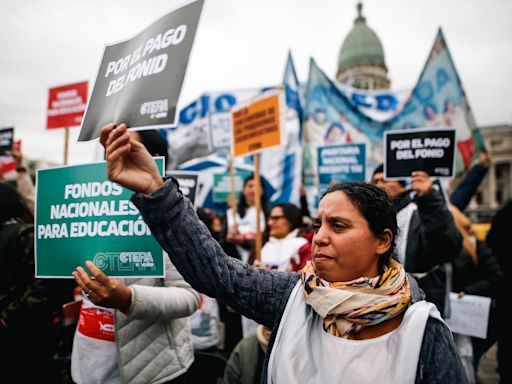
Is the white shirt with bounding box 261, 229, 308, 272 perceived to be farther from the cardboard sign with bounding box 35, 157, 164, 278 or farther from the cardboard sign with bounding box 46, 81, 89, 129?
the cardboard sign with bounding box 46, 81, 89, 129

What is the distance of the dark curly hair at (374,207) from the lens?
4.41ft

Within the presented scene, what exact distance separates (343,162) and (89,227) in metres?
3.97

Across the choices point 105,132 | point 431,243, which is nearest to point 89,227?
point 105,132

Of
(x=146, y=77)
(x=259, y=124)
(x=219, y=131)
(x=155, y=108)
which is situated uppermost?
(x=219, y=131)

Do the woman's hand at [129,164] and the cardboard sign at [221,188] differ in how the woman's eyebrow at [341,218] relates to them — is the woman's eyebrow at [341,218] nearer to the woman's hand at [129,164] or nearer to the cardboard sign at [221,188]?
the woman's hand at [129,164]

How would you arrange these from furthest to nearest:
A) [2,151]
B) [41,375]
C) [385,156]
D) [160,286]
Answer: [2,151] < [385,156] < [41,375] < [160,286]

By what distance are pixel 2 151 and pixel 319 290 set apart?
582 centimetres

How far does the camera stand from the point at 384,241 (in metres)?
1.39

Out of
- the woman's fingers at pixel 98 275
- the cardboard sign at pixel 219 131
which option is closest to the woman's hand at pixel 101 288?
the woman's fingers at pixel 98 275

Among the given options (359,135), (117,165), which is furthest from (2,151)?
(359,135)

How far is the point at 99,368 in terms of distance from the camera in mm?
1757

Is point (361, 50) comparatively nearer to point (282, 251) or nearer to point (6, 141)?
point (6, 141)

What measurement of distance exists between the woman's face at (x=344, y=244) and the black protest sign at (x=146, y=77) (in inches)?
25.9

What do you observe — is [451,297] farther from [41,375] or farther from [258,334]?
[41,375]
